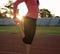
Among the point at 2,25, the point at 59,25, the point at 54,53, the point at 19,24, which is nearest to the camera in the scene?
the point at 19,24

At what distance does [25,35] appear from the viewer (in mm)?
5398

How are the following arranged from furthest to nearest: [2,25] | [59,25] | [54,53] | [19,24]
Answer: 1. [2,25]
2. [59,25]
3. [54,53]
4. [19,24]

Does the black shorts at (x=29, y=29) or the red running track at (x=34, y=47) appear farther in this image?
the red running track at (x=34, y=47)

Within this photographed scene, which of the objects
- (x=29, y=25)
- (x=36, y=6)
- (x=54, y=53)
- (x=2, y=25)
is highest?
(x=36, y=6)

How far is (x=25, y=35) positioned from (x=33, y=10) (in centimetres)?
47

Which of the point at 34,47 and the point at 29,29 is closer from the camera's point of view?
the point at 29,29

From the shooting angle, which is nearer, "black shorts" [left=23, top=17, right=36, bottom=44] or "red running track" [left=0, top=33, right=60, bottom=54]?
"black shorts" [left=23, top=17, right=36, bottom=44]

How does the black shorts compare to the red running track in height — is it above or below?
above

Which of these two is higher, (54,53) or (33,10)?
(33,10)

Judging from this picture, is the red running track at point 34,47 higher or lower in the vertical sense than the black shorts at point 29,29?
lower

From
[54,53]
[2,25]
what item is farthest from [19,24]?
[2,25]

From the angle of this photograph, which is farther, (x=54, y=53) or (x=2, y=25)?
(x=2, y=25)

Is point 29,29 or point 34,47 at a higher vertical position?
point 29,29

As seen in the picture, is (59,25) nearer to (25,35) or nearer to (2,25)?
(2,25)
